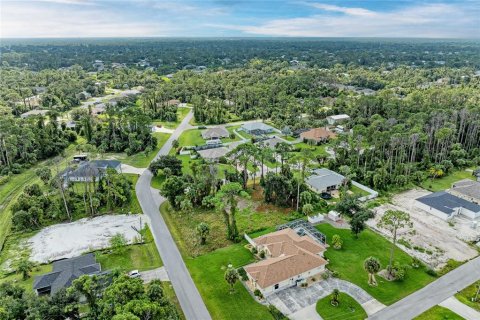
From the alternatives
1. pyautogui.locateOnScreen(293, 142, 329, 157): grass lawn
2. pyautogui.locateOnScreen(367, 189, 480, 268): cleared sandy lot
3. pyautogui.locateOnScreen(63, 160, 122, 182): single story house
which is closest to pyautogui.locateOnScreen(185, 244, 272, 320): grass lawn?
pyautogui.locateOnScreen(367, 189, 480, 268): cleared sandy lot

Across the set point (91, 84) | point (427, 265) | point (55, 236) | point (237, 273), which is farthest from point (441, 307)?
point (91, 84)

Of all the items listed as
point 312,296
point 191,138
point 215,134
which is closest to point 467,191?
point 312,296

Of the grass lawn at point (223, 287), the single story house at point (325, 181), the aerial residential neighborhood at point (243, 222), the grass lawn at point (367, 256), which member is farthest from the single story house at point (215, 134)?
the grass lawn at point (223, 287)

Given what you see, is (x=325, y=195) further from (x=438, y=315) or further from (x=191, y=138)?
(x=191, y=138)

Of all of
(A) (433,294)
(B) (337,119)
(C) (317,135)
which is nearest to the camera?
(A) (433,294)

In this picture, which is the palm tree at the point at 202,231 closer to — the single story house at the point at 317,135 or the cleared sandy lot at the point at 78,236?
the cleared sandy lot at the point at 78,236

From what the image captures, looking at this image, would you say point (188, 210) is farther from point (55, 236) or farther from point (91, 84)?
point (91, 84)
